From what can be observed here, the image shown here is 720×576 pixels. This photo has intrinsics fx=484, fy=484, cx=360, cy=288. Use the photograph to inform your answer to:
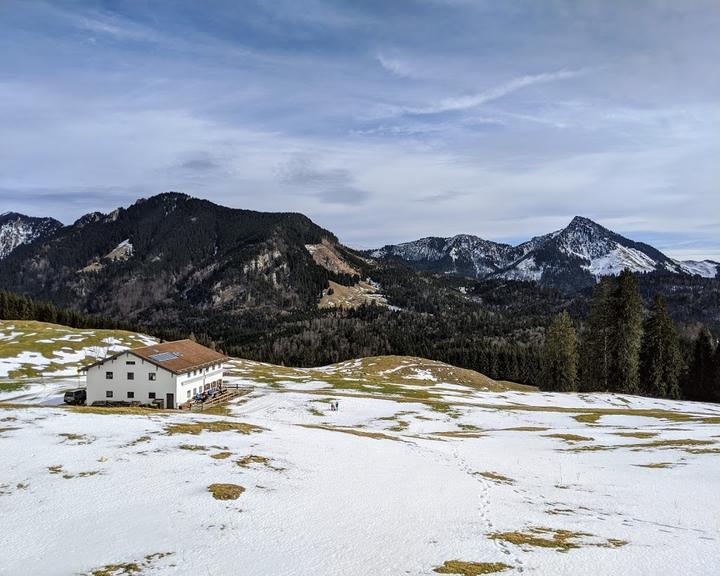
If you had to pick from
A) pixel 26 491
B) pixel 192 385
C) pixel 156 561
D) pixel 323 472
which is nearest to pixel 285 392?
pixel 192 385

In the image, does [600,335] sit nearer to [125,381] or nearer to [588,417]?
[588,417]

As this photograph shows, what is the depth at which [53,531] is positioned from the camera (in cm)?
1908

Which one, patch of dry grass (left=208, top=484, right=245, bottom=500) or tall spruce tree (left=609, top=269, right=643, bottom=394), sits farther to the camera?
tall spruce tree (left=609, top=269, right=643, bottom=394)

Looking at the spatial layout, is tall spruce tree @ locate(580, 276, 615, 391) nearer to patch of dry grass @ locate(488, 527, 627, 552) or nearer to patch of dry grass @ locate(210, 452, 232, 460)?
patch of dry grass @ locate(488, 527, 627, 552)

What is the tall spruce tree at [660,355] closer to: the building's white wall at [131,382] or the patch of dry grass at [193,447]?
the building's white wall at [131,382]

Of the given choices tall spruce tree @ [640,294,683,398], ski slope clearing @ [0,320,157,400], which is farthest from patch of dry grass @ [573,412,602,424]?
ski slope clearing @ [0,320,157,400]

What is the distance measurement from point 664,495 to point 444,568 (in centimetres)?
1779

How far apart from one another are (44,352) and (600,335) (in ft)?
431

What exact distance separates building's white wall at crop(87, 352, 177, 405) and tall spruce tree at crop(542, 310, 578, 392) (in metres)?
81.4

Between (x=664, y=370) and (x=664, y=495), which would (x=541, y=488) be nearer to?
(x=664, y=495)

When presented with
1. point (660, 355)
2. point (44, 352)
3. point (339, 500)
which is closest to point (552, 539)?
point (339, 500)

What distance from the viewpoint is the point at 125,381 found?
72.2 meters

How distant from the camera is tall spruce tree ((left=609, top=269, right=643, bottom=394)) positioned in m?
88.9

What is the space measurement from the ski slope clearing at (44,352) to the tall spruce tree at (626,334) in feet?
339
